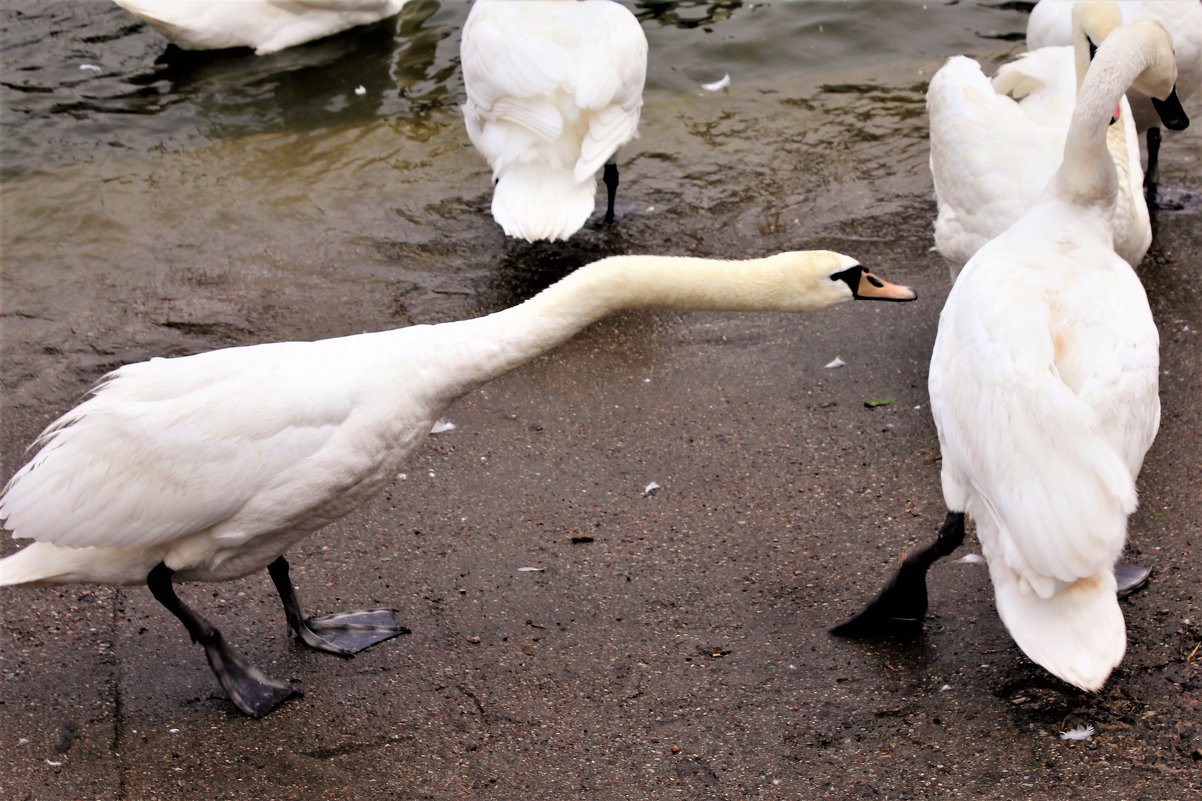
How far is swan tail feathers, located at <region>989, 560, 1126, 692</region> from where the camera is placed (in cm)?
332

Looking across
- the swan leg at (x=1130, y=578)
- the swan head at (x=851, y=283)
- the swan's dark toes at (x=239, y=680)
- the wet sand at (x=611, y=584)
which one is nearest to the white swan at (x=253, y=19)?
the wet sand at (x=611, y=584)

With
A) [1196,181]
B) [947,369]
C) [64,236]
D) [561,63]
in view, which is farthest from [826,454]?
[64,236]

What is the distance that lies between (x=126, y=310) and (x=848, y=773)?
4731 mm

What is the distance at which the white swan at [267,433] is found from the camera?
391cm

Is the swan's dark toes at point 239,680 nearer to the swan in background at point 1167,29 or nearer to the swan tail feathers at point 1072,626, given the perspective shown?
the swan tail feathers at point 1072,626

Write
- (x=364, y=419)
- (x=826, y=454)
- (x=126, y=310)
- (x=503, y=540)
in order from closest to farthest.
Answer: (x=364, y=419)
(x=503, y=540)
(x=826, y=454)
(x=126, y=310)

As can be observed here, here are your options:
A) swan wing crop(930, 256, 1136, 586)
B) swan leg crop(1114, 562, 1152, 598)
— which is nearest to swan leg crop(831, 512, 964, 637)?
swan wing crop(930, 256, 1136, 586)

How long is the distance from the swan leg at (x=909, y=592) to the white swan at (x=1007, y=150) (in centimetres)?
176

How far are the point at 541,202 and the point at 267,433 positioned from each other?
3257 mm

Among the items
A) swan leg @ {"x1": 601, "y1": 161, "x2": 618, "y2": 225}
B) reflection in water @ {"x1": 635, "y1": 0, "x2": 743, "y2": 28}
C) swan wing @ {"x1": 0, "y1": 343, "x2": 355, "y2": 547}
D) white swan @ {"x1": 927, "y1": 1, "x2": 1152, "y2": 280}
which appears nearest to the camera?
swan wing @ {"x1": 0, "y1": 343, "x2": 355, "y2": 547}

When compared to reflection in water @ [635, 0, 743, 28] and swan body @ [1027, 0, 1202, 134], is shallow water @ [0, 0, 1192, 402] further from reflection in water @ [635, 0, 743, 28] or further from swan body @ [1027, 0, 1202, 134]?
swan body @ [1027, 0, 1202, 134]

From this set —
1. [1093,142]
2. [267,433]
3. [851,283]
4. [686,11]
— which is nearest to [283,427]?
[267,433]

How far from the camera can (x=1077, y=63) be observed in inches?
241

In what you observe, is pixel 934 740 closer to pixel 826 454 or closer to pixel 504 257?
pixel 826 454
